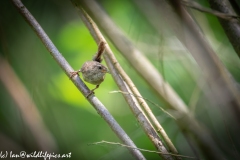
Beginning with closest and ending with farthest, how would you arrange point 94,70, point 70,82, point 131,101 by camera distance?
1. point 131,101
2. point 94,70
3. point 70,82

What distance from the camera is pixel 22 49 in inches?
127

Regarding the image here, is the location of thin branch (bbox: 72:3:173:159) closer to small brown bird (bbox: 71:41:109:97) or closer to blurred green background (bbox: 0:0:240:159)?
small brown bird (bbox: 71:41:109:97)

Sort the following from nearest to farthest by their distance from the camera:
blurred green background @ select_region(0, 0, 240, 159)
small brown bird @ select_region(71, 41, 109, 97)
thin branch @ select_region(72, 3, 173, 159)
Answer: thin branch @ select_region(72, 3, 173, 159) < small brown bird @ select_region(71, 41, 109, 97) < blurred green background @ select_region(0, 0, 240, 159)

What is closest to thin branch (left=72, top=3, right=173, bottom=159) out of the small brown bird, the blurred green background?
the small brown bird

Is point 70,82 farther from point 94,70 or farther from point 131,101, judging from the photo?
point 131,101

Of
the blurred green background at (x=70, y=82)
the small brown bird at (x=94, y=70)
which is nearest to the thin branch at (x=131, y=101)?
the small brown bird at (x=94, y=70)

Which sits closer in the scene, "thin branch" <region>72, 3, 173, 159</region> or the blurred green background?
"thin branch" <region>72, 3, 173, 159</region>

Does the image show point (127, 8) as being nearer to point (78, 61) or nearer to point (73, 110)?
point (78, 61)

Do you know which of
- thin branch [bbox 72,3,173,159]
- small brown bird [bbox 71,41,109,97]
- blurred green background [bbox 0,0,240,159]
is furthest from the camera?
blurred green background [bbox 0,0,240,159]

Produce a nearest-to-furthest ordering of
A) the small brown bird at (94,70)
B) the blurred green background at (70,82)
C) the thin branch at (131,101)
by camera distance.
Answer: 1. the thin branch at (131,101)
2. the small brown bird at (94,70)
3. the blurred green background at (70,82)

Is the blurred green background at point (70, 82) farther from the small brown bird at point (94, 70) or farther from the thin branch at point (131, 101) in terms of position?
the thin branch at point (131, 101)

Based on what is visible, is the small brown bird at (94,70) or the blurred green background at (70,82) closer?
the small brown bird at (94,70)

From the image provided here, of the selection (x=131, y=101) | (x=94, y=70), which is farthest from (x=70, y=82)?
(x=131, y=101)

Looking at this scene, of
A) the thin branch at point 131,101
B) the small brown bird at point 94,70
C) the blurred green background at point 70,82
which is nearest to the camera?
the thin branch at point 131,101
